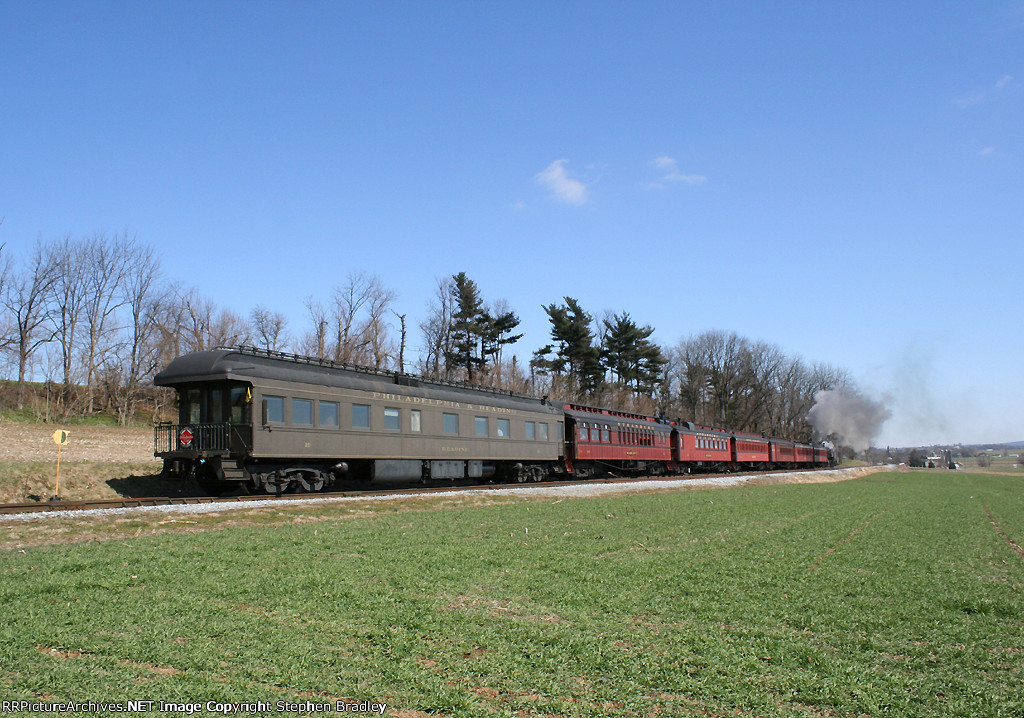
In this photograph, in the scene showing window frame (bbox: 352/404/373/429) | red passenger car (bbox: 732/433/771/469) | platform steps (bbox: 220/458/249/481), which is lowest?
red passenger car (bbox: 732/433/771/469)

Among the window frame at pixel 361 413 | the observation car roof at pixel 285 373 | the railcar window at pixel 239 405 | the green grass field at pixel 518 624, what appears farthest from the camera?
the window frame at pixel 361 413

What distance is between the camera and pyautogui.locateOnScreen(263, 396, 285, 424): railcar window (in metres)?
19.3

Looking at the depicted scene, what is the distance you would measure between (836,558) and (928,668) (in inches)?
226

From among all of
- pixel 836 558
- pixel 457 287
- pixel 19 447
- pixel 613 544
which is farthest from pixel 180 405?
pixel 457 287

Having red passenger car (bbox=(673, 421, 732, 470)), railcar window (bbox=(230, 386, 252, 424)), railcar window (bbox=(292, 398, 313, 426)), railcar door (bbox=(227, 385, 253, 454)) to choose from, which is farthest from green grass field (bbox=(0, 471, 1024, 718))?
red passenger car (bbox=(673, 421, 732, 470))

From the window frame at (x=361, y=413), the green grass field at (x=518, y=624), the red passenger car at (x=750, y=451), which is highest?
the window frame at (x=361, y=413)

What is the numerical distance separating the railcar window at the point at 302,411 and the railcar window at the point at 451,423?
20.3 ft

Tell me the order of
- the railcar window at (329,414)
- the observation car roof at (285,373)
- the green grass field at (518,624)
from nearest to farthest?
1. the green grass field at (518,624)
2. the observation car roof at (285,373)
3. the railcar window at (329,414)

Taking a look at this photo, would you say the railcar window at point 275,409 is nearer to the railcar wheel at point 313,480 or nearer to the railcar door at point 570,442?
the railcar wheel at point 313,480

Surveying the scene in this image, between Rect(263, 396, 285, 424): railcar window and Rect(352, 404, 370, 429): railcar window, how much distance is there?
266 cm

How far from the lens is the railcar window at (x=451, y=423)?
2581 centimetres

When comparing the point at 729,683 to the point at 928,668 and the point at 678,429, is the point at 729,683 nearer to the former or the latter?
the point at 928,668

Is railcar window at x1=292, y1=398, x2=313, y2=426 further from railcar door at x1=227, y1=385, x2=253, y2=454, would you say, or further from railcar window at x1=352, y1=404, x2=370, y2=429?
railcar window at x1=352, y1=404, x2=370, y2=429

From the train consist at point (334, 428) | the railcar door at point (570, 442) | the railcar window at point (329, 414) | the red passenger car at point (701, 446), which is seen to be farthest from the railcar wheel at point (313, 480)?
the red passenger car at point (701, 446)
